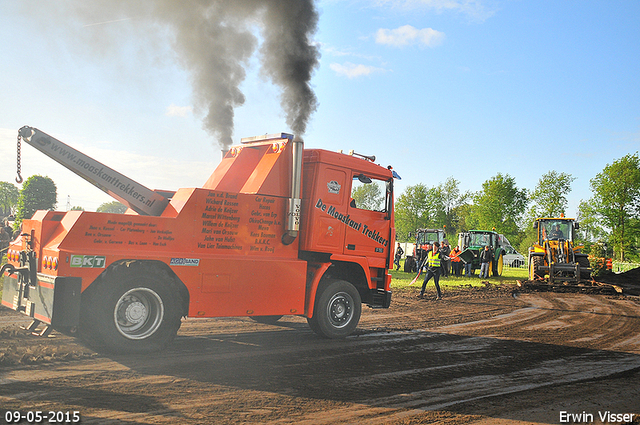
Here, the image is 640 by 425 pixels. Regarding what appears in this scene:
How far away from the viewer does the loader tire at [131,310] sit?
20.3 feet

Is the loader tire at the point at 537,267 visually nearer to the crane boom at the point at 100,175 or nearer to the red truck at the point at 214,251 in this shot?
the red truck at the point at 214,251

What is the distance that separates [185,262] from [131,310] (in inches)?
36.8

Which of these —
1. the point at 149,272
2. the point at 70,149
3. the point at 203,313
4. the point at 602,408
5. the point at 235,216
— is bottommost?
the point at 602,408

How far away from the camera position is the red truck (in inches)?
246

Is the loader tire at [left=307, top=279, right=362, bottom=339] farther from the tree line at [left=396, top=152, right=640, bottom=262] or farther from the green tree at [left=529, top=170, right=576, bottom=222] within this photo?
the green tree at [left=529, top=170, right=576, bottom=222]

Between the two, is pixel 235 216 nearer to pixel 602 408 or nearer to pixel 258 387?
pixel 258 387

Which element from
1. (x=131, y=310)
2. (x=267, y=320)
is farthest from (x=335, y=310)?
(x=131, y=310)

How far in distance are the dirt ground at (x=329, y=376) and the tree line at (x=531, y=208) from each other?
2160 centimetres

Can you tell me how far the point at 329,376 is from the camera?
594 centimetres

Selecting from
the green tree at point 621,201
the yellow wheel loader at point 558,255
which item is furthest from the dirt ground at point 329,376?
the green tree at point 621,201

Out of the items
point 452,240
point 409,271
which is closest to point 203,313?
point 409,271

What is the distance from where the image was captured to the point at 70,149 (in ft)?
23.5

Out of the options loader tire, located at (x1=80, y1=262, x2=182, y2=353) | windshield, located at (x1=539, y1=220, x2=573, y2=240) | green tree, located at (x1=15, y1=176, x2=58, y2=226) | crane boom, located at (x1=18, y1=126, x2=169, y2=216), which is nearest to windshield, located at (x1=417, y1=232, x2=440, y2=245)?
windshield, located at (x1=539, y1=220, x2=573, y2=240)

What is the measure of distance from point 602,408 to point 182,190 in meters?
5.91
